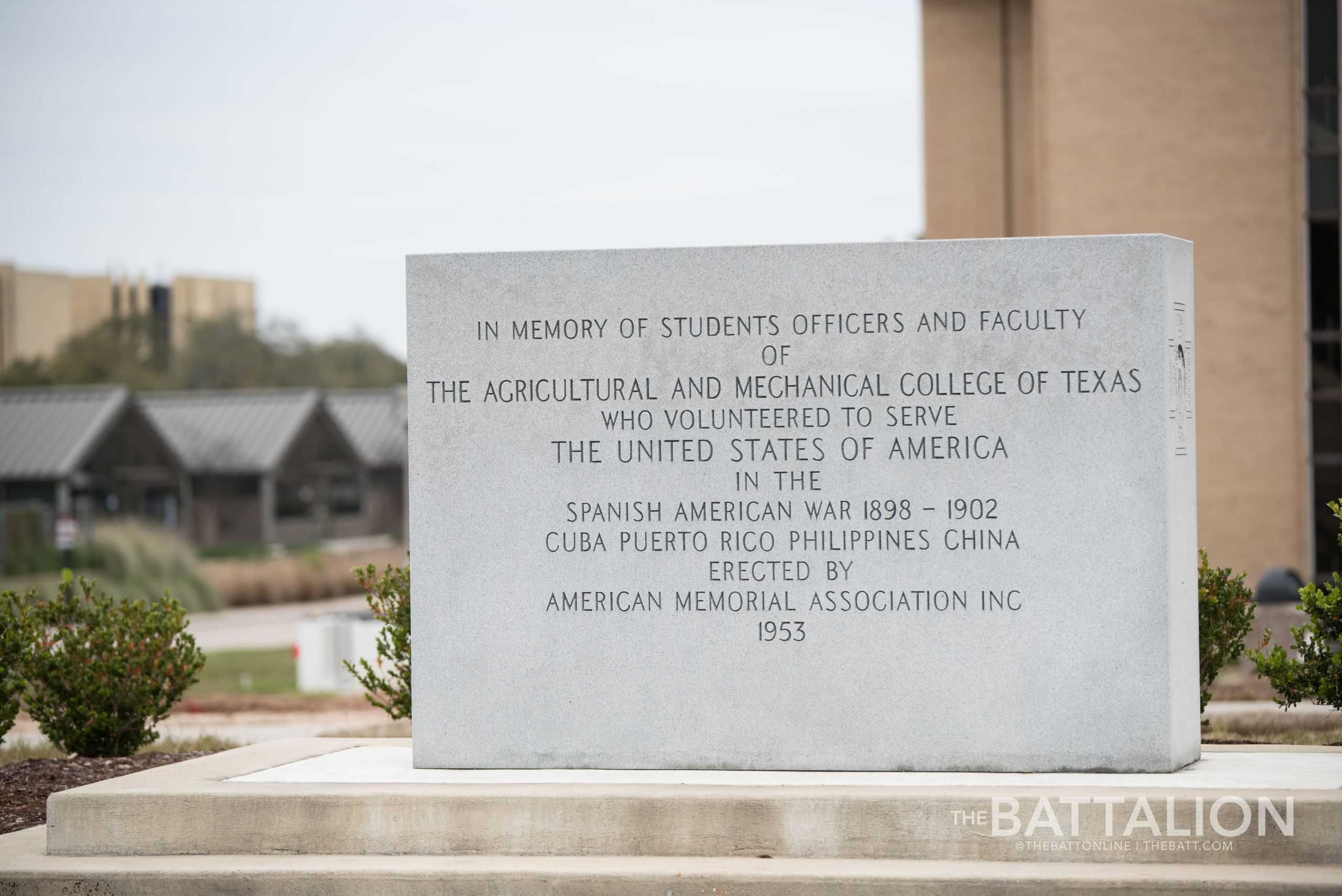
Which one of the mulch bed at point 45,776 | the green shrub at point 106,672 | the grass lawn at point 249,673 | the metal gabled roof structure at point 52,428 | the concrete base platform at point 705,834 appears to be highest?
the metal gabled roof structure at point 52,428

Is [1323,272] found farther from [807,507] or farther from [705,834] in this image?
[705,834]

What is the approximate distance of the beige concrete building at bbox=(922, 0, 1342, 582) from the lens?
22.8m

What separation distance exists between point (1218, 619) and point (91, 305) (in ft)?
299

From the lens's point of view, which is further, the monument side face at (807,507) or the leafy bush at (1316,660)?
the leafy bush at (1316,660)

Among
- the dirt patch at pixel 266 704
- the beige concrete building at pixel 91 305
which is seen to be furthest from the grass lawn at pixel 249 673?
the beige concrete building at pixel 91 305

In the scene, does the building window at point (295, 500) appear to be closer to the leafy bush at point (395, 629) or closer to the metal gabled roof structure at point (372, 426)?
the metal gabled roof structure at point (372, 426)

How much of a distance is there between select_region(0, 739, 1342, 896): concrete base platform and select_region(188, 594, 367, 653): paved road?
17259 mm

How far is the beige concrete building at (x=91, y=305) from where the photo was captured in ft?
259

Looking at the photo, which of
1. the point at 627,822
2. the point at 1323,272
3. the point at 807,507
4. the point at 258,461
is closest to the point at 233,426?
the point at 258,461

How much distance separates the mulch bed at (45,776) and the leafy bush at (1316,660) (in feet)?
21.9

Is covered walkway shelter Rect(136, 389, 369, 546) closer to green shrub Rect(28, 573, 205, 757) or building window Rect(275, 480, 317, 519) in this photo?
building window Rect(275, 480, 317, 519)

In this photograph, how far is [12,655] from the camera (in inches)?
361

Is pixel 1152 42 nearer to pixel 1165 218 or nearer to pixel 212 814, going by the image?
pixel 1165 218

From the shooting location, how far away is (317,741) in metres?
8.95
